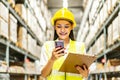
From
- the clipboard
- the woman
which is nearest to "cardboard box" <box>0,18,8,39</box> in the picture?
the woman

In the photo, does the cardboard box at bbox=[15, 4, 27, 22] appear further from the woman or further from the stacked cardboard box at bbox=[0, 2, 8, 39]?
the woman

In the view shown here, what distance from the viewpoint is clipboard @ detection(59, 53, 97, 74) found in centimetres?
268

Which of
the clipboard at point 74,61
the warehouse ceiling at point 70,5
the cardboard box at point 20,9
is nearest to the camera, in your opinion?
the clipboard at point 74,61

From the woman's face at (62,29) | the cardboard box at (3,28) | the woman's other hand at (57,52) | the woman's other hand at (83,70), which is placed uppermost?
the cardboard box at (3,28)

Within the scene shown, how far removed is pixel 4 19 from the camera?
196 inches

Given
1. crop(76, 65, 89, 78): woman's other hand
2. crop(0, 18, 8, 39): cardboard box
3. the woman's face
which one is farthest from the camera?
crop(0, 18, 8, 39): cardboard box

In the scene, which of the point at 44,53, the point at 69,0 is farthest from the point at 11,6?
the point at 69,0

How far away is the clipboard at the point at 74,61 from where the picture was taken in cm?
268

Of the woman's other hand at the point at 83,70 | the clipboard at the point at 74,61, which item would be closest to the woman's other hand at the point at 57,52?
the clipboard at the point at 74,61

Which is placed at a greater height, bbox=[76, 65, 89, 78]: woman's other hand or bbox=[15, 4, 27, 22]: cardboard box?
bbox=[15, 4, 27, 22]: cardboard box

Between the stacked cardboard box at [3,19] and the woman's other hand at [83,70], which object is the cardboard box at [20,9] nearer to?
the stacked cardboard box at [3,19]

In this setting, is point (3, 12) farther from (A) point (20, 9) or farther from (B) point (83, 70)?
(B) point (83, 70)

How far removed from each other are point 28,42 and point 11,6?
2.36 meters

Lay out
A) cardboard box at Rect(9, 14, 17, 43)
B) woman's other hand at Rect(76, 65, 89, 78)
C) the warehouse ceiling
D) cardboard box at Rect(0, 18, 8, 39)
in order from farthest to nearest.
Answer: the warehouse ceiling, cardboard box at Rect(9, 14, 17, 43), cardboard box at Rect(0, 18, 8, 39), woman's other hand at Rect(76, 65, 89, 78)
